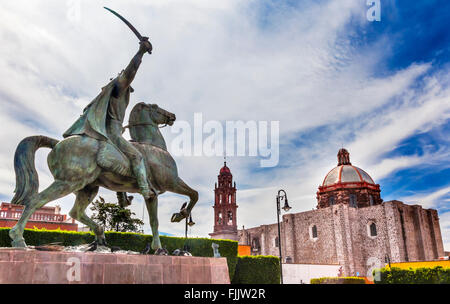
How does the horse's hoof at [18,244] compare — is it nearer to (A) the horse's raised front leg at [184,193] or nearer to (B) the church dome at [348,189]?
(A) the horse's raised front leg at [184,193]

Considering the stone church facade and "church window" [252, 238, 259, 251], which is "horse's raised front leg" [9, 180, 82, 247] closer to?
the stone church facade

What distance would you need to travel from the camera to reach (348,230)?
37250mm

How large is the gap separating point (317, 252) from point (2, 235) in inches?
1378

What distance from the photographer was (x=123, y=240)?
46.8ft

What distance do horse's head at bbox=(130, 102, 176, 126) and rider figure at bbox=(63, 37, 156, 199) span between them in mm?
423

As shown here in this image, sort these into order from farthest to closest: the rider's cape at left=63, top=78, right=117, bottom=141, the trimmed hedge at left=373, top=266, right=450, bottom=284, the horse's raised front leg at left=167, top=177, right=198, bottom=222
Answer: the trimmed hedge at left=373, top=266, right=450, bottom=284 → the horse's raised front leg at left=167, top=177, right=198, bottom=222 → the rider's cape at left=63, top=78, right=117, bottom=141

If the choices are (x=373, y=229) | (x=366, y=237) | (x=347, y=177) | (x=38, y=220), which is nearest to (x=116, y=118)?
(x=38, y=220)

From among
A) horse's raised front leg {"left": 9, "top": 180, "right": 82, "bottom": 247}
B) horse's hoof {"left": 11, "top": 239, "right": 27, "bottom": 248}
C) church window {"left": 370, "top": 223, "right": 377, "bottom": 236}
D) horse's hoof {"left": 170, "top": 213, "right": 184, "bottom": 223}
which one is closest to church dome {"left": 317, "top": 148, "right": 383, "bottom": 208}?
church window {"left": 370, "top": 223, "right": 377, "bottom": 236}

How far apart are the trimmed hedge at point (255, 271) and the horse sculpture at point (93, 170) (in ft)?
44.1

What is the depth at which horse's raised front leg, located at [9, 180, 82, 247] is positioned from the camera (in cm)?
442

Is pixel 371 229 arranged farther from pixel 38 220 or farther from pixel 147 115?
pixel 147 115
